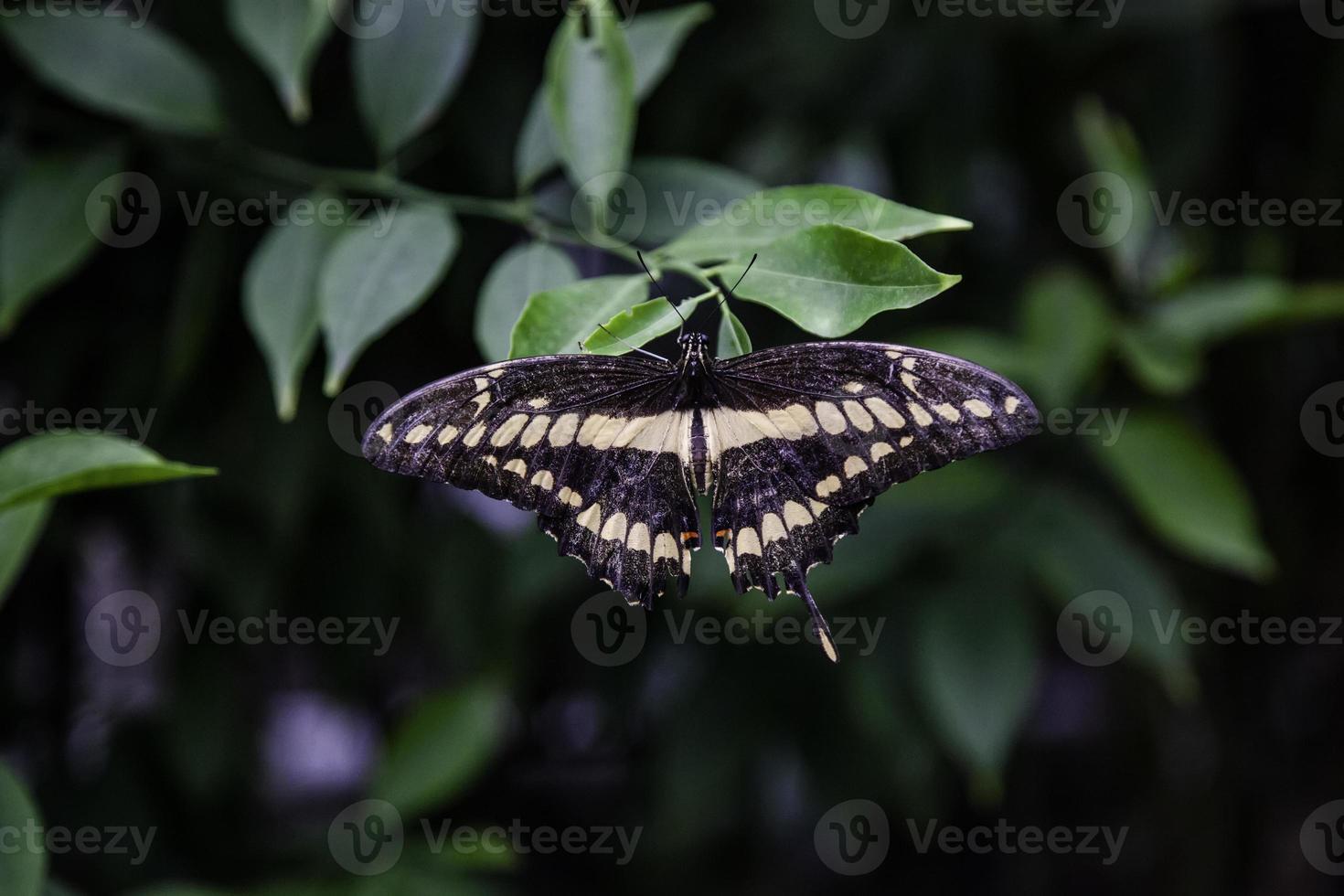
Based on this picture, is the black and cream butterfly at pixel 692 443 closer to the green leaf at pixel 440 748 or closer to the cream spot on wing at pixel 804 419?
the cream spot on wing at pixel 804 419

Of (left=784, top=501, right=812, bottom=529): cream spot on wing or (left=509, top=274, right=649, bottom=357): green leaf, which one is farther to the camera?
(left=784, top=501, right=812, bottom=529): cream spot on wing

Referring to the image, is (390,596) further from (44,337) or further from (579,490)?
(579,490)

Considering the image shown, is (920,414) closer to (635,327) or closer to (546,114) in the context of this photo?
(635,327)

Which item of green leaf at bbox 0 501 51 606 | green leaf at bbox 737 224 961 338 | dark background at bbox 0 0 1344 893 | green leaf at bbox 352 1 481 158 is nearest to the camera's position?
green leaf at bbox 737 224 961 338

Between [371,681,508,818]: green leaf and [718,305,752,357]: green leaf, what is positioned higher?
[718,305,752,357]: green leaf

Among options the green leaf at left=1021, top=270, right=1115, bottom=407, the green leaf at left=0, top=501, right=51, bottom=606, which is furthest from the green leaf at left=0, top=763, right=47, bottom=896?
the green leaf at left=1021, top=270, right=1115, bottom=407

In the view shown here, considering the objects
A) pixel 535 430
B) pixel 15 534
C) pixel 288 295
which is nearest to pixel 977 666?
pixel 535 430

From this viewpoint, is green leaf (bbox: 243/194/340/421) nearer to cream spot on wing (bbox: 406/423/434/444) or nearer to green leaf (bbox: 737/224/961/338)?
cream spot on wing (bbox: 406/423/434/444)
